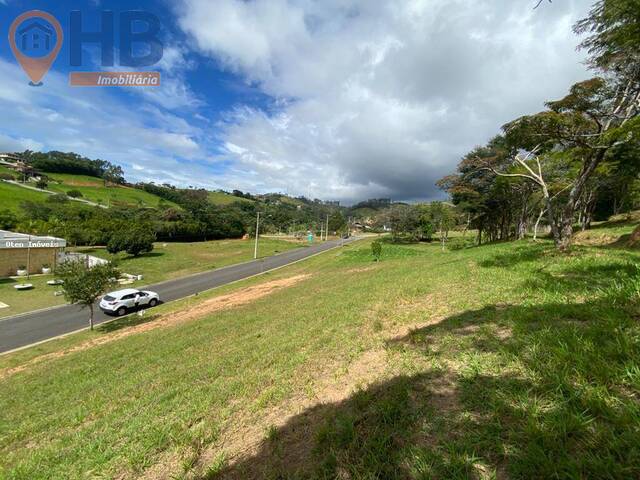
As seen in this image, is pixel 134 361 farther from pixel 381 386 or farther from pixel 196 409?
pixel 381 386

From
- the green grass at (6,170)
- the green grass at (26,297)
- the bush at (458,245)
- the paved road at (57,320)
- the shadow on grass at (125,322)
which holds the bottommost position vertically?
the green grass at (26,297)

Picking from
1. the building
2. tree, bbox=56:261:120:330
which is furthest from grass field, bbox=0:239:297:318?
tree, bbox=56:261:120:330

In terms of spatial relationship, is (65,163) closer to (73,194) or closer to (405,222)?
(73,194)

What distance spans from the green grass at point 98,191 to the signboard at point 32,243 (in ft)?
217

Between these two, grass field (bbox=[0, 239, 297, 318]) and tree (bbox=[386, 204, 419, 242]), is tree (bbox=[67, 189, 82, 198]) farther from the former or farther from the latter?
tree (bbox=[386, 204, 419, 242])

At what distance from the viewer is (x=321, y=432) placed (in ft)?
9.51

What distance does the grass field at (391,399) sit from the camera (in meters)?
2.24

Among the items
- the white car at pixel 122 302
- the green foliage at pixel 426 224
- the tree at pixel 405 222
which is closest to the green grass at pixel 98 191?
the tree at pixel 405 222

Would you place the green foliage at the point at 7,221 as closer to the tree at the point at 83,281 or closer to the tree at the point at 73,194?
the tree at the point at 73,194

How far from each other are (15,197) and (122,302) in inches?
3213

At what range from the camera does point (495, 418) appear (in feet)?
8.21

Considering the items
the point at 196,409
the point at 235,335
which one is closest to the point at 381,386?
the point at 196,409

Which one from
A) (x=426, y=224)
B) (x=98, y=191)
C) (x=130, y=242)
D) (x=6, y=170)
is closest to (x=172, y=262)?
(x=130, y=242)

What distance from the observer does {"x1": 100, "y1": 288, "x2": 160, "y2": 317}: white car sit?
1792cm
